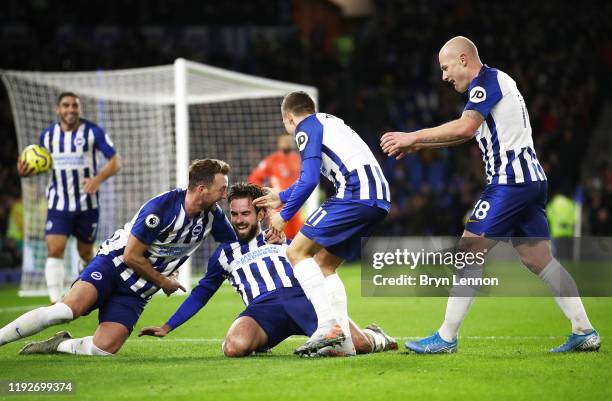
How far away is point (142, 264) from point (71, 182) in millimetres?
4174

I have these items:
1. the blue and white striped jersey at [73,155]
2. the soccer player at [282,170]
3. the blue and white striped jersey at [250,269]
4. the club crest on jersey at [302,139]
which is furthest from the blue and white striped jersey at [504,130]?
the soccer player at [282,170]

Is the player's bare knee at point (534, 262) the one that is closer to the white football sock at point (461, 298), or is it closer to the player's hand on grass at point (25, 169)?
the white football sock at point (461, 298)

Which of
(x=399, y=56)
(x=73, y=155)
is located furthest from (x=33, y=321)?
(x=399, y=56)

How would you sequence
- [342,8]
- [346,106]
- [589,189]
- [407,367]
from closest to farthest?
[407,367]
[589,189]
[346,106]
[342,8]

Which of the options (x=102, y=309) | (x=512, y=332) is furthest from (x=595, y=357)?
(x=102, y=309)

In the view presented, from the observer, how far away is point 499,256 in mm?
17766

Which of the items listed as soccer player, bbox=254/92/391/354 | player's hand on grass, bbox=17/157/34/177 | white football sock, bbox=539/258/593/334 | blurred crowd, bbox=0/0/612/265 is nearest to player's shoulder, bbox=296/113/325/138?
soccer player, bbox=254/92/391/354

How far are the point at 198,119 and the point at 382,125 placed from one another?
277 inches

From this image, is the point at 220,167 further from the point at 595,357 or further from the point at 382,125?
the point at 382,125

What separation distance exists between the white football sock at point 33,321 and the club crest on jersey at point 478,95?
316 centimetres

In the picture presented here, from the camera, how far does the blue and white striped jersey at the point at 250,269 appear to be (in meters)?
6.80

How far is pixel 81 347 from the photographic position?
22.6 feet

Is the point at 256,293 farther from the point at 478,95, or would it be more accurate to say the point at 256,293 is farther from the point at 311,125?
the point at 478,95

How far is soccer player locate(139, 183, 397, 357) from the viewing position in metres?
6.55
